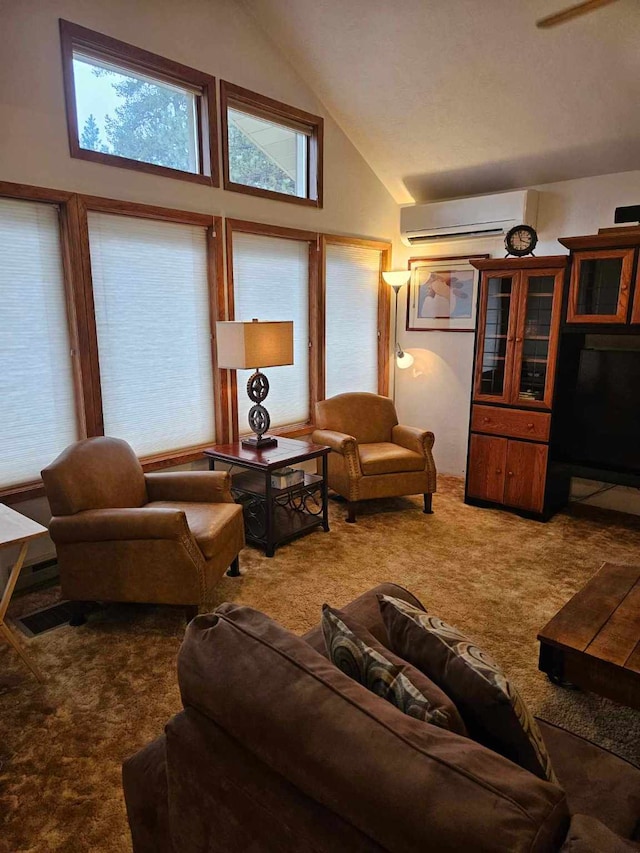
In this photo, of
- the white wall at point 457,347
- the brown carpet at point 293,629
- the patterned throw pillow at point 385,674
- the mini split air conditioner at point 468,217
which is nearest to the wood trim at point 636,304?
the white wall at point 457,347

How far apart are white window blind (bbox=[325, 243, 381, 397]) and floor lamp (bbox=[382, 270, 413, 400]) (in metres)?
0.21

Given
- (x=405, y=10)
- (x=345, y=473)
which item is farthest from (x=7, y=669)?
(x=405, y=10)

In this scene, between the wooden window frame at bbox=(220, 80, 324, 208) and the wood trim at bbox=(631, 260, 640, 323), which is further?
the wooden window frame at bbox=(220, 80, 324, 208)

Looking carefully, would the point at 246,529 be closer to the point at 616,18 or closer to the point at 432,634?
the point at 432,634

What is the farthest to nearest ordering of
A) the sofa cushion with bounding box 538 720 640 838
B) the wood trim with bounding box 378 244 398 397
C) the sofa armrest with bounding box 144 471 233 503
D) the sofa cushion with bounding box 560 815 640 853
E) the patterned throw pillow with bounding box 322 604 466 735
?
the wood trim with bounding box 378 244 398 397, the sofa armrest with bounding box 144 471 233 503, the sofa cushion with bounding box 538 720 640 838, the patterned throw pillow with bounding box 322 604 466 735, the sofa cushion with bounding box 560 815 640 853

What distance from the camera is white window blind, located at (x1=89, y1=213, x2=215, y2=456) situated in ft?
11.2

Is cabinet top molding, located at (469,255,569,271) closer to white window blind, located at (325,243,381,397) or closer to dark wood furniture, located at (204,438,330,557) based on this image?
white window blind, located at (325,243,381,397)

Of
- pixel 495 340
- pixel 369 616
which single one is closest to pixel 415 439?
pixel 495 340

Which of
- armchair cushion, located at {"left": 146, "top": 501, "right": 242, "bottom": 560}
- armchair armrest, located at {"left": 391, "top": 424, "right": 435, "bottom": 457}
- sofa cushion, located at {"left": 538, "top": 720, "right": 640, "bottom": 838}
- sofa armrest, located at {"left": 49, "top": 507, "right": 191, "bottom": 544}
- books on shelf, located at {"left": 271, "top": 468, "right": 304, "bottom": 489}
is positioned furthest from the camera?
armchair armrest, located at {"left": 391, "top": 424, "right": 435, "bottom": 457}

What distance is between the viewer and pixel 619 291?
3600mm

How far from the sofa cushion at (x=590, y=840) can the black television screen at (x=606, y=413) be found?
3505 mm

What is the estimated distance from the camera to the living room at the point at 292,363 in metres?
2.11

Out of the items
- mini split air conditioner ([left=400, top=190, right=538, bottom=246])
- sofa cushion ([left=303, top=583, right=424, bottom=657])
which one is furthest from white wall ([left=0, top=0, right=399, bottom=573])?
sofa cushion ([left=303, top=583, right=424, bottom=657])

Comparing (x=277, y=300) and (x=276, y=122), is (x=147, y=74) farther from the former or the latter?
(x=277, y=300)
